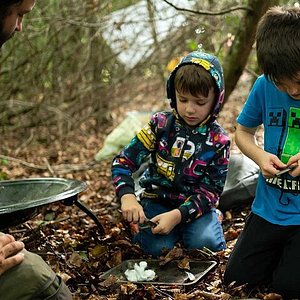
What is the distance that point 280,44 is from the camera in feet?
9.82

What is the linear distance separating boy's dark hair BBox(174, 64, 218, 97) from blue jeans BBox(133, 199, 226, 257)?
0.76 meters

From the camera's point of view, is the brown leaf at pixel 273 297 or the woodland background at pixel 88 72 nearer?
the brown leaf at pixel 273 297

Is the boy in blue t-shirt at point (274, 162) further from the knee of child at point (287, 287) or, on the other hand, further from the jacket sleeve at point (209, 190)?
the jacket sleeve at point (209, 190)

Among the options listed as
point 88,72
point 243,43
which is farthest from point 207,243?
point 88,72

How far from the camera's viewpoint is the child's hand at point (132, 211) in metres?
3.64

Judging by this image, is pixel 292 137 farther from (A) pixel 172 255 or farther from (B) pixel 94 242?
(B) pixel 94 242

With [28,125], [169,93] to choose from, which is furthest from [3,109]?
[169,93]

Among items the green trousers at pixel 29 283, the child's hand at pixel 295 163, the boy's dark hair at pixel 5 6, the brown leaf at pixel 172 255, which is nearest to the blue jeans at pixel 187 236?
the brown leaf at pixel 172 255

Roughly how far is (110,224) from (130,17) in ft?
12.6

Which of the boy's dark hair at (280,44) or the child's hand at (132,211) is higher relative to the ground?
the boy's dark hair at (280,44)

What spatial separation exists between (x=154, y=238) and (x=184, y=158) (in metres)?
0.51

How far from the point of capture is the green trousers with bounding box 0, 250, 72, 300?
2.55 m

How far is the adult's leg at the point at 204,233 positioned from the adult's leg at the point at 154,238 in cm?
7

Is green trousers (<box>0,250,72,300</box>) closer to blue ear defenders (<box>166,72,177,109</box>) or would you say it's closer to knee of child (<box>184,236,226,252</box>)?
knee of child (<box>184,236,226,252</box>)
